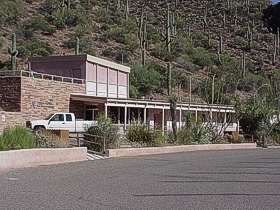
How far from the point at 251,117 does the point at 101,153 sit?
20615mm

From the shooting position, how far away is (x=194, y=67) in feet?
244

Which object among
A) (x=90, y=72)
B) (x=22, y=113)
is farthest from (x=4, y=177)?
(x=90, y=72)

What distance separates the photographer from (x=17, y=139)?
21203 millimetres

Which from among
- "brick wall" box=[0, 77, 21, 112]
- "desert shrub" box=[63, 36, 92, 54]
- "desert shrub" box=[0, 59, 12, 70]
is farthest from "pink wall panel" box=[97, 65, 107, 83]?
"desert shrub" box=[63, 36, 92, 54]

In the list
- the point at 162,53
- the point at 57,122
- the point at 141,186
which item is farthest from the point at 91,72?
the point at 141,186

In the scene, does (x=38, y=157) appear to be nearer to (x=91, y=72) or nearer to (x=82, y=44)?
(x=91, y=72)

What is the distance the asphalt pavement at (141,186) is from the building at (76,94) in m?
15.0

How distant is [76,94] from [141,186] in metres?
28.5

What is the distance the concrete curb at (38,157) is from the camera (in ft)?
59.3

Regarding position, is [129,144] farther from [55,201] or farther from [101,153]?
[55,201]

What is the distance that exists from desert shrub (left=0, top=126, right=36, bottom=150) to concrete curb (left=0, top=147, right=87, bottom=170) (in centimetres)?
129

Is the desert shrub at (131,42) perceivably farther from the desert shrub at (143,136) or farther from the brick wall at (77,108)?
the desert shrub at (143,136)

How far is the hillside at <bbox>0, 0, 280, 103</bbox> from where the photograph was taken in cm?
6569

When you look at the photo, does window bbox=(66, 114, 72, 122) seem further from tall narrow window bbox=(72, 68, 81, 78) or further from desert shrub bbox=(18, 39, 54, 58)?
desert shrub bbox=(18, 39, 54, 58)
